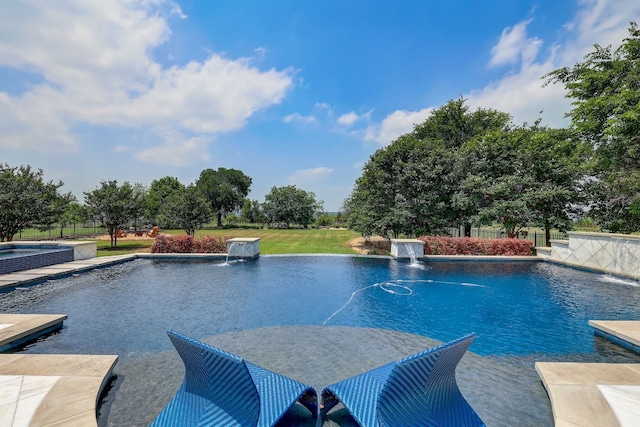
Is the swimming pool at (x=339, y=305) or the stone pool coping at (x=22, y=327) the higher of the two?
the stone pool coping at (x=22, y=327)

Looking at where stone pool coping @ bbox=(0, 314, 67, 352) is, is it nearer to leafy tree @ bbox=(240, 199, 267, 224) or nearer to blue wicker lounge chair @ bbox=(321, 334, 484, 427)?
blue wicker lounge chair @ bbox=(321, 334, 484, 427)

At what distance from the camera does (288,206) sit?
150ft

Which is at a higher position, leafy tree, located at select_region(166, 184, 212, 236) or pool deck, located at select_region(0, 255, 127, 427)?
leafy tree, located at select_region(166, 184, 212, 236)

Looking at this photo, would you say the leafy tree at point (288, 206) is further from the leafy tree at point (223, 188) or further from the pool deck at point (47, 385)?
the pool deck at point (47, 385)

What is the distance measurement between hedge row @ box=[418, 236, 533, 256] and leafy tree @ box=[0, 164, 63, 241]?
2333cm

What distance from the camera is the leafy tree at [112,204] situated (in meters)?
19.9

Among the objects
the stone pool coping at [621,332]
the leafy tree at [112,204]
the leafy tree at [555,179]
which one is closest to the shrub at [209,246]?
the leafy tree at [112,204]

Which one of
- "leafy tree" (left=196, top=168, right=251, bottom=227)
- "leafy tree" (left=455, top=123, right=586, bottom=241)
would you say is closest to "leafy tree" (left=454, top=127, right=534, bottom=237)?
"leafy tree" (left=455, top=123, right=586, bottom=241)

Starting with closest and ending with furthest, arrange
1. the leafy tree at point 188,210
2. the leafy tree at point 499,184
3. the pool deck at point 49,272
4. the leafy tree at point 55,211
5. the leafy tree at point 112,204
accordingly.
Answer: the pool deck at point 49,272
the leafy tree at point 499,184
the leafy tree at point 55,211
the leafy tree at point 112,204
the leafy tree at point 188,210

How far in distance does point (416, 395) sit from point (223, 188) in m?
51.3

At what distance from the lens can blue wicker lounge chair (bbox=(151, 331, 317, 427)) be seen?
2.95 meters

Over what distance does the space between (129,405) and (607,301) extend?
12.3 meters

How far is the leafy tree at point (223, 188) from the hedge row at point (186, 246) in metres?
32.8

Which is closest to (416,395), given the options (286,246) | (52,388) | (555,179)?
(52,388)
